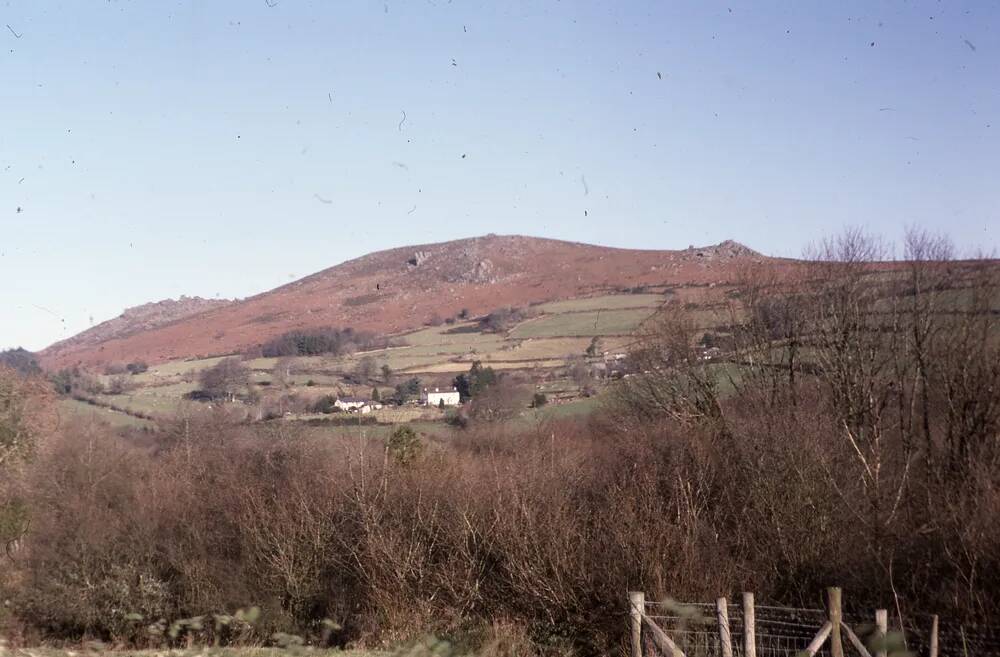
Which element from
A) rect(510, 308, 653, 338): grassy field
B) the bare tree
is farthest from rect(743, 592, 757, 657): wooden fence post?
the bare tree

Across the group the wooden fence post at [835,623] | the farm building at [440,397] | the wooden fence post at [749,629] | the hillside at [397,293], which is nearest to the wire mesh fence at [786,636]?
the wooden fence post at [749,629]

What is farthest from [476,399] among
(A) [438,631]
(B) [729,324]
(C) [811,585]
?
(C) [811,585]

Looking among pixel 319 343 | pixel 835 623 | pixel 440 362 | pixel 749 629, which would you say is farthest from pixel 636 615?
pixel 319 343

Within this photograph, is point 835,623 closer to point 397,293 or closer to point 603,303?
point 603,303

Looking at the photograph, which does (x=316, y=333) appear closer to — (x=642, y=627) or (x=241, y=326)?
(x=241, y=326)

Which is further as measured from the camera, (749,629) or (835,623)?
(749,629)

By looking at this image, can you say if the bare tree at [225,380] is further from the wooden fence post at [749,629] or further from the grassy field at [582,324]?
the wooden fence post at [749,629]
